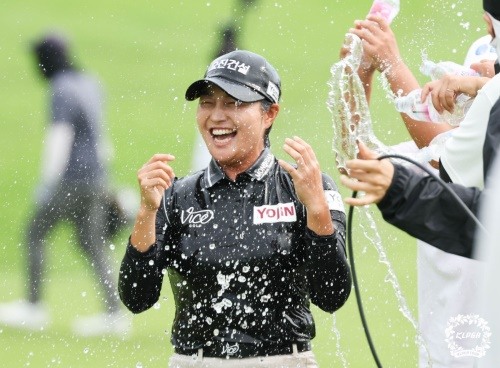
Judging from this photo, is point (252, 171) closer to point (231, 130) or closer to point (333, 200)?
point (231, 130)

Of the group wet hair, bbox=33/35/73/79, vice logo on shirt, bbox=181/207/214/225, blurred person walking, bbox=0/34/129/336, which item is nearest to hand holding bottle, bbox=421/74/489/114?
vice logo on shirt, bbox=181/207/214/225

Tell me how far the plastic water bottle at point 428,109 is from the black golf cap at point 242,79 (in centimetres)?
62

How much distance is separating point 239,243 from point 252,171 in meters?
0.33

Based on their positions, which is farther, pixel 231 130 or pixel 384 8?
pixel 384 8

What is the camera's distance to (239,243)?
5.18 m

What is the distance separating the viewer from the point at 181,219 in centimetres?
532

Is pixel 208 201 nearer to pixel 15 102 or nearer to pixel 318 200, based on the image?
pixel 318 200

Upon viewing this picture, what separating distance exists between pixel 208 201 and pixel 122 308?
16.2 ft

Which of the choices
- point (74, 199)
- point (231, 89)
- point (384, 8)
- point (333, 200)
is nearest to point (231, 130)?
point (231, 89)

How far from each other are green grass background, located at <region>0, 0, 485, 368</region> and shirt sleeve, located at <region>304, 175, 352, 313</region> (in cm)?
333

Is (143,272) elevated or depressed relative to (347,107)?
depressed

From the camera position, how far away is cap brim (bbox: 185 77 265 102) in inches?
211

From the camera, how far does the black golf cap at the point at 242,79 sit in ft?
17.6

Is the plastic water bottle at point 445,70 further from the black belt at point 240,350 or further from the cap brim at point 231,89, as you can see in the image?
the black belt at point 240,350
